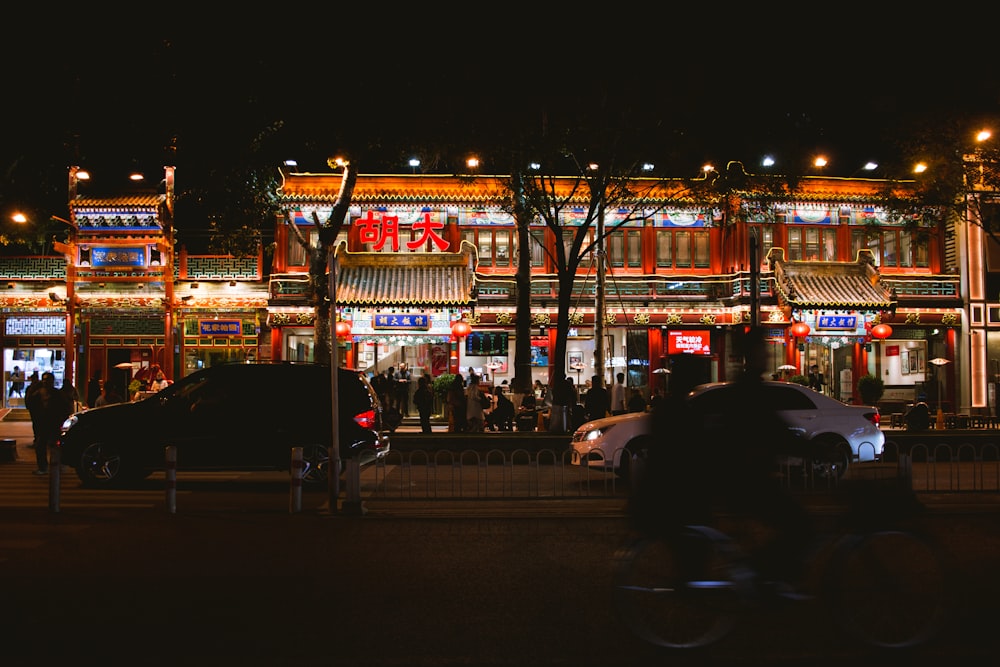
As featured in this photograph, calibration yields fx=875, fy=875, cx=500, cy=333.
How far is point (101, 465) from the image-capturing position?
14.4 metres

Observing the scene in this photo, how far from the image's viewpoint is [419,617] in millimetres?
6645

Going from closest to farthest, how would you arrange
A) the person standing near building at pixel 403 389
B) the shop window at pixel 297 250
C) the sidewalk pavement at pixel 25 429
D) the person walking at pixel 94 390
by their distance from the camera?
the sidewalk pavement at pixel 25 429
the person walking at pixel 94 390
the person standing near building at pixel 403 389
the shop window at pixel 297 250

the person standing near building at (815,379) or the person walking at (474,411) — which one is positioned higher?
the person standing near building at (815,379)

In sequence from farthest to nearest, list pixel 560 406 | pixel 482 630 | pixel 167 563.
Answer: pixel 560 406
pixel 167 563
pixel 482 630

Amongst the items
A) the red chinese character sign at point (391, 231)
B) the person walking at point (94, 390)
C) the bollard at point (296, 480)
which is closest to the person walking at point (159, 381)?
the person walking at point (94, 390)

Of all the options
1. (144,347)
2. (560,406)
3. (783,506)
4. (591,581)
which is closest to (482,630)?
(591,581)

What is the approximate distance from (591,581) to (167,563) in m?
4.21

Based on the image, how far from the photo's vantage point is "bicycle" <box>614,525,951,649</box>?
219 inches

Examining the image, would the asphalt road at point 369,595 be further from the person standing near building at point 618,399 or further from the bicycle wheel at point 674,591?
the person standing near building at point 618,399

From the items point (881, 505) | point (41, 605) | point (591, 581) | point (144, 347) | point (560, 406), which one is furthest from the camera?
point (144, 347)

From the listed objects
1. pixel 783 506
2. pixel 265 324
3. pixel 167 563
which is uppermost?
pixel 265 324

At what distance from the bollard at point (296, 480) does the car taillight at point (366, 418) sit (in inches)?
115

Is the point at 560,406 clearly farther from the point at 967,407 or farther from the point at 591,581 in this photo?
the point at 967,407

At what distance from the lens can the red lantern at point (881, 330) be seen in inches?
1081
